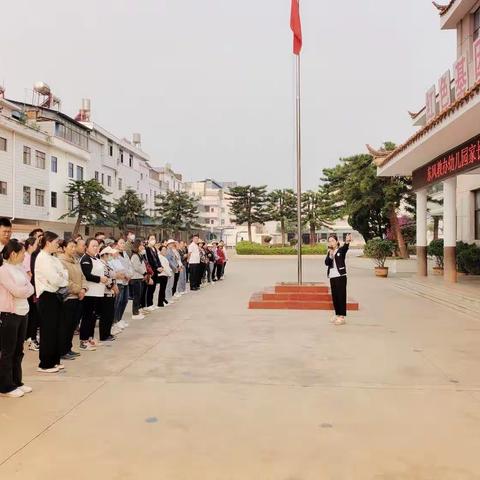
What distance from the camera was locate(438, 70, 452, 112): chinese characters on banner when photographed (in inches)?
400

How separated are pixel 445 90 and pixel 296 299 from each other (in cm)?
566

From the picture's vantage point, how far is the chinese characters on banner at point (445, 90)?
33.3 feet

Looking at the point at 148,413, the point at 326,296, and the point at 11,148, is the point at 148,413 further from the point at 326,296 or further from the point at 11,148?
the point at 11,148

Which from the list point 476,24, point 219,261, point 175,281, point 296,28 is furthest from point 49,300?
point 476,24

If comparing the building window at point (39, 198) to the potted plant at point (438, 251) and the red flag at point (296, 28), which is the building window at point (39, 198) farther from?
the potted plant at point (438, 251)

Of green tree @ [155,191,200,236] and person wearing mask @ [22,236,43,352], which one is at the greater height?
green tree @ [155,191,200,236]

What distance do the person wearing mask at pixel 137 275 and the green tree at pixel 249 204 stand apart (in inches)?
1561

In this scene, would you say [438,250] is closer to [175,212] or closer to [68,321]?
[68,321]

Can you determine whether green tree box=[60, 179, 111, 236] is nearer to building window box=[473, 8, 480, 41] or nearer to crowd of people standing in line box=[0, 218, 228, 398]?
crowd of people standing in line box=[0, 218, 228, 398]

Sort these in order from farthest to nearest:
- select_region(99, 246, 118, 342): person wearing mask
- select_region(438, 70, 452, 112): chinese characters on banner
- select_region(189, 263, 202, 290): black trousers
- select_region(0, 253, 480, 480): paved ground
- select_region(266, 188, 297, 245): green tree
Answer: select_region(266, 188, 297, 245): green tree, select_region(189, 263, 202, 290): black trousers, select_region(438, 70, 452, 112): chinese characters on banner, select_region(99, 246, 118, 342): person wearing mask, select_region(0, 253, 480, 480): paved ground

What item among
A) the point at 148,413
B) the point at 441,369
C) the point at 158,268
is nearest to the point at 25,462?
the point at 148,413

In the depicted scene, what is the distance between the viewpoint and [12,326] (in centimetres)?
392

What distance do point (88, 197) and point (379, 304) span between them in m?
23.3

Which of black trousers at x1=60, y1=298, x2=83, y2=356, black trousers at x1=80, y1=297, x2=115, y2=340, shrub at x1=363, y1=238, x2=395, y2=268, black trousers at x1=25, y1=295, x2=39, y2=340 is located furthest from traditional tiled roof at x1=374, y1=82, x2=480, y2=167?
black trousers at x1=25, y1=295, x2=39, y2=340
